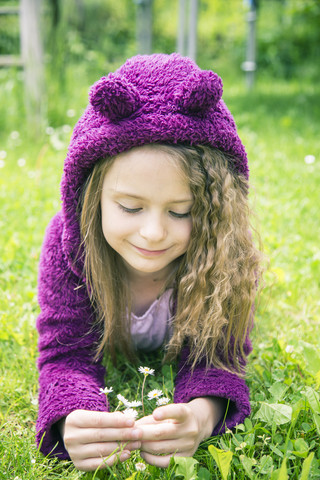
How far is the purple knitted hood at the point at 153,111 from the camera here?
4.97ft

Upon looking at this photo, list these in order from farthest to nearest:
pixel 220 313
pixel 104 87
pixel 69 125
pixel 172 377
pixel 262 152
→ pixel 69 125
pixel 262 152
pixel 172 377
pixel 220 313
pixel 104 87

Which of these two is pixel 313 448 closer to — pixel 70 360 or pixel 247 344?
pixel 247 344

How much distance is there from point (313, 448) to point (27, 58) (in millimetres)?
4413

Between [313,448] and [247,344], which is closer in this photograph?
[313,448]

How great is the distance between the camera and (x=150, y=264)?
5.53ft

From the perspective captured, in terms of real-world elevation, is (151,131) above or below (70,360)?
above

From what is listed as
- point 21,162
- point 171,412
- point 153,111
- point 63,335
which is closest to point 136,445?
point 171,412

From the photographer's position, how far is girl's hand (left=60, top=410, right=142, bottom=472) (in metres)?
1.45

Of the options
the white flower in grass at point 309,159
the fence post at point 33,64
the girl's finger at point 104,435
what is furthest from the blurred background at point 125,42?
the girl's finger at point 104,435

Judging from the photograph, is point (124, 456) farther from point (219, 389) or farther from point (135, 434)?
point (219, 389)

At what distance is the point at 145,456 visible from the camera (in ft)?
4.92

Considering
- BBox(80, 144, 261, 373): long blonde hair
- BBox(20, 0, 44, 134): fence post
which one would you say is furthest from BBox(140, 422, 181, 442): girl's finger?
BBox(20, 0, 44, 134): fence post

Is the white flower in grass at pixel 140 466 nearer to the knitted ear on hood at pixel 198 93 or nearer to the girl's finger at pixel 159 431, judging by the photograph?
the girl's finger at pixel 159 431

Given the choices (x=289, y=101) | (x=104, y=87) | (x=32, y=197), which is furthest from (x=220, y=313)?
(x=289, y=101)
